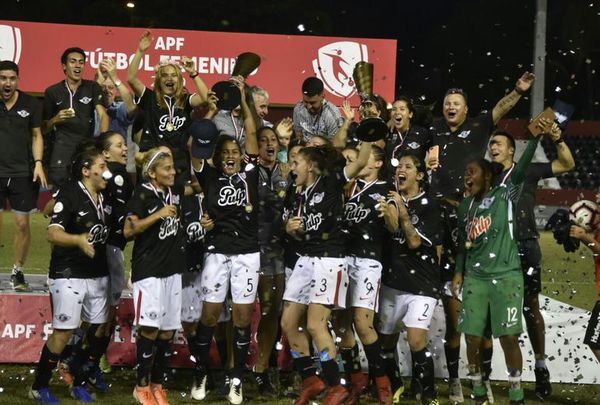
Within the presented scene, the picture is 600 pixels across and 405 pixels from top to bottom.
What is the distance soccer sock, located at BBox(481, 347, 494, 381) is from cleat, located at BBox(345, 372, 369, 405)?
0.95 meters

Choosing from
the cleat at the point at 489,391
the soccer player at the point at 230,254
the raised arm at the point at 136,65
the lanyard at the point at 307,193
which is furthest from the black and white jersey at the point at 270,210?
the cleat at the point at 489,391

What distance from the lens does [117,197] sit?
7980 mm

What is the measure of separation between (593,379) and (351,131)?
10.3 ft

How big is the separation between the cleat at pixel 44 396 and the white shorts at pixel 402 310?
8.57 feet

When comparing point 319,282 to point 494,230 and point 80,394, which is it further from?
point 80,394

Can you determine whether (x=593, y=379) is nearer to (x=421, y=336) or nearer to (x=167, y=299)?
(x=421, y=336)

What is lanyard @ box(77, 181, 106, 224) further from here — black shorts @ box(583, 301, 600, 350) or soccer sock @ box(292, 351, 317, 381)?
black shorts @ box(583, 301, 600, 350)

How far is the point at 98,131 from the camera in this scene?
10.6 meters

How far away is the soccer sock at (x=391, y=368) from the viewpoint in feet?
26.7

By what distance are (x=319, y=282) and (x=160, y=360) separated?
4.40ft

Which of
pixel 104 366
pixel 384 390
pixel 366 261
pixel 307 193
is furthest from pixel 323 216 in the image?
pixel 104 366

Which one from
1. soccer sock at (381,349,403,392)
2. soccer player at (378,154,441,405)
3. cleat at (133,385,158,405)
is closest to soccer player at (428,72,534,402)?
soccer sock at (381,349,403,392)

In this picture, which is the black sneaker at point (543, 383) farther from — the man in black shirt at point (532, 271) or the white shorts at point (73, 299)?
the white shorts at point (73, 299)

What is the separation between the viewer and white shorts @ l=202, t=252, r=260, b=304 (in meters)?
7.96
